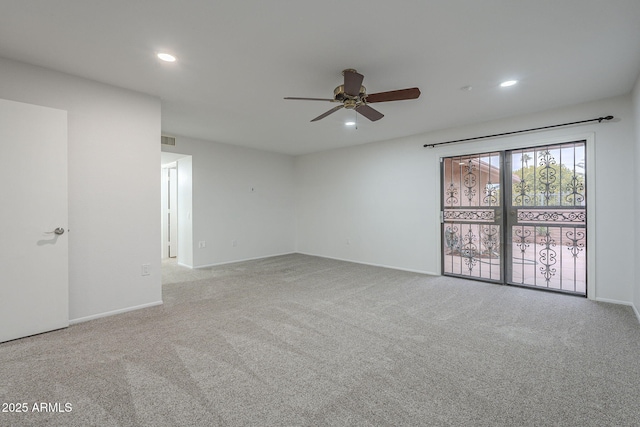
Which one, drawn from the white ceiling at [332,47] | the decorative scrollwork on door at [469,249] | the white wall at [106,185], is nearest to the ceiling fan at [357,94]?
the white ceiling at [332,47]

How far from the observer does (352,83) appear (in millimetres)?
2521

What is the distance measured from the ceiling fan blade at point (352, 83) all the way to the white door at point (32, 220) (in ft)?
8.81

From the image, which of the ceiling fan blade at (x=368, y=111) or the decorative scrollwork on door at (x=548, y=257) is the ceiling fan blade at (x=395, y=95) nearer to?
the ceiling fan blade at (x=368, y=111)

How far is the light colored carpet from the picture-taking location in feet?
5.39

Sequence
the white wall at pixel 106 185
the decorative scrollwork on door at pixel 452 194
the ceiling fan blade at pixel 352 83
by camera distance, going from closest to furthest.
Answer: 1. the ceiling fan blade at pixel 352 83
2. the white wall at pixel 106 185
3. the decorative scrollwork on door at pixel 452 194

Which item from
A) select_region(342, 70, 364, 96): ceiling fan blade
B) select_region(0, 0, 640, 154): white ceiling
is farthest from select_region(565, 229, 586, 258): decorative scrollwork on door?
select_region(342, 70, 364, 96): ceiling fan blade

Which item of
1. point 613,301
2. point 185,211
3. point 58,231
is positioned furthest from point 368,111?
point 185,211

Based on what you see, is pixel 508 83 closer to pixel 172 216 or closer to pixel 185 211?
pixel 185 211

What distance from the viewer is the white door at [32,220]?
2.48 meters

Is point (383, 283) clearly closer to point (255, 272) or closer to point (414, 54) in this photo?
point (255, 272)

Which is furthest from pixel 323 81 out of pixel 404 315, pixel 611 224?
pixel 611 224

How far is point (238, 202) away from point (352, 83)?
14.2 feet

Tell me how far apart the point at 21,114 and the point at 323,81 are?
2.78 meters

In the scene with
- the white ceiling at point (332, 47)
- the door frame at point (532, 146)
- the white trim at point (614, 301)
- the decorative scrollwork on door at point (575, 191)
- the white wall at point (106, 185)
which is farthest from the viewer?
the decorative scrollwork on door at point (575, 191)
